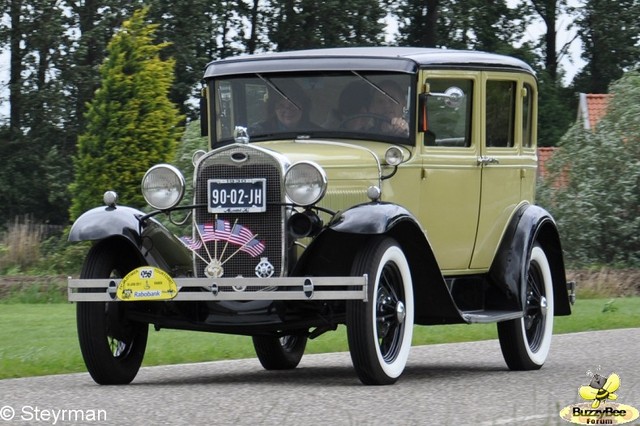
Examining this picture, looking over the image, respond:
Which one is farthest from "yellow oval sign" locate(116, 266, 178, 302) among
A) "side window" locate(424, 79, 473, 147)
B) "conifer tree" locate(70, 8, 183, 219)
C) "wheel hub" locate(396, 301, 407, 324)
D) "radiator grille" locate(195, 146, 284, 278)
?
"conifer tree" locate(70, 8, 183, 219)

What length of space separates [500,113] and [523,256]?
1.19 m

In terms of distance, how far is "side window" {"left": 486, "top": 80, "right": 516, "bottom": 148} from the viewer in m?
11.0

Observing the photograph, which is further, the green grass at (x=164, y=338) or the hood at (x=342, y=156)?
the green grass at (x=164, y=338)

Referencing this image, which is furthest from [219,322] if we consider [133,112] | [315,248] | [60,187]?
[60,187]

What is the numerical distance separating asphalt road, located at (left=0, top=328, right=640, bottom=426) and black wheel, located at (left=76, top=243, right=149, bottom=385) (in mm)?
178

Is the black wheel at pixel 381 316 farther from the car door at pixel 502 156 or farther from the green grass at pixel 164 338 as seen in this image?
the green grass at pixel 164 338

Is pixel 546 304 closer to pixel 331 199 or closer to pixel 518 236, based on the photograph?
pixel 518 236

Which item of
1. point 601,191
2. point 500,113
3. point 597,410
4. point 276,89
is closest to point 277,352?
point 276,89

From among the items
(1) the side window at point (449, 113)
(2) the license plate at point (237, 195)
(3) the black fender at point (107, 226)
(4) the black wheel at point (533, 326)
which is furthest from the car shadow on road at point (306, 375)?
(1) the side window at point (449, 113)

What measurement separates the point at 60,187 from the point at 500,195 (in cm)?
2821

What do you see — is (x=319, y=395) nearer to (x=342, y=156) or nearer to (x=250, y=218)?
(x=250, y=218)

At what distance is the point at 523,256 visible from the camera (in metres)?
10.7

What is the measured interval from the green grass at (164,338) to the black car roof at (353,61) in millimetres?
2600

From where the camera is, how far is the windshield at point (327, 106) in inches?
400
